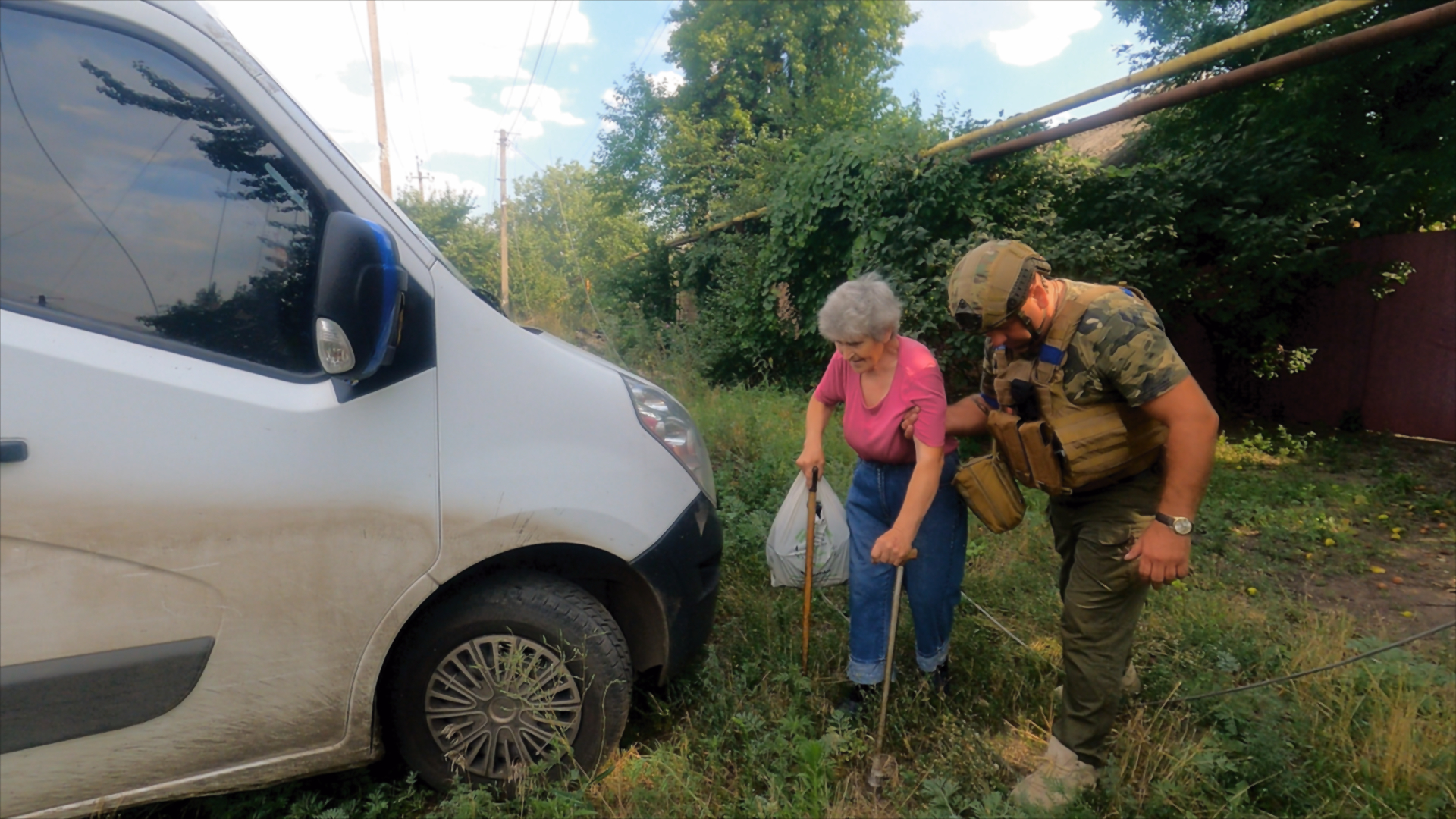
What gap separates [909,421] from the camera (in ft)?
8.02

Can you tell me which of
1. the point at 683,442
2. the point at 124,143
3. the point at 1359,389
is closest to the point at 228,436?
the point at 124,143

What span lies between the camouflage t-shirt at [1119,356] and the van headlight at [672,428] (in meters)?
1.15

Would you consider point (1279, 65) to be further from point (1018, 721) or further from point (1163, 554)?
Answer: point (1018, 721)

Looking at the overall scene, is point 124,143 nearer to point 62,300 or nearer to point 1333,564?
point 62,300

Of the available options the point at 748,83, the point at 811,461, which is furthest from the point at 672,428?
the point at 748,83

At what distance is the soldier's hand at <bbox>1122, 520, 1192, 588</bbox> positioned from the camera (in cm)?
200

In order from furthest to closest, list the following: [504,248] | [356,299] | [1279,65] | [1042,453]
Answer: [504,248] → [1279,65] → [1042,453] → [356,299]

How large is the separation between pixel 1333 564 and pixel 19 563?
18.3ft

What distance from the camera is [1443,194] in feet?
17.9

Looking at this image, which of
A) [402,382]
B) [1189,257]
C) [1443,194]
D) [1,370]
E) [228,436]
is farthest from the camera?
[1189,257]

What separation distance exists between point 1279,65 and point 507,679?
5.06 m

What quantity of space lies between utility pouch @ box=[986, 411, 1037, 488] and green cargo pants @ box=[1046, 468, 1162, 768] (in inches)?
7.8

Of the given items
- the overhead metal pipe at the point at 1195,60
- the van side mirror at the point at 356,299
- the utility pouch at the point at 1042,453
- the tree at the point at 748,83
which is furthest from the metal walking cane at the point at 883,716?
the tree at the point at 748,83

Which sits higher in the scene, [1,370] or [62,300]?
[62,300]
